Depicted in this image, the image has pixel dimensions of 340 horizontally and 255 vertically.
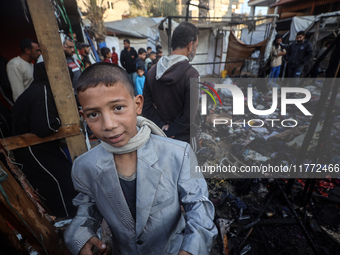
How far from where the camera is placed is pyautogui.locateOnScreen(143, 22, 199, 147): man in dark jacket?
7.31 ft

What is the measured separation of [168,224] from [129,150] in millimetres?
606

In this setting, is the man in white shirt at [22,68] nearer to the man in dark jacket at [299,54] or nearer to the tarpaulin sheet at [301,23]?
the man in dark jacket at [299,54]

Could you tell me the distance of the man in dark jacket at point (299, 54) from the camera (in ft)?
25.7

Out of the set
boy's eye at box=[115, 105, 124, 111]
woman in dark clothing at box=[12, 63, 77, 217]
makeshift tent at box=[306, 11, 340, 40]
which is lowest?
woman in dark clothing at box=[12, 63, 77, 217]

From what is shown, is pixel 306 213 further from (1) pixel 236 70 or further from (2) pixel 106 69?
(1) pixel 236 70

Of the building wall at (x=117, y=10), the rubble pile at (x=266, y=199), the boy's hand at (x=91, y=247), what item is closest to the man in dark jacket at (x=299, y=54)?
the rubble pile at (x=266, y=199)

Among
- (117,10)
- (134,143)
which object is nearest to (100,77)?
(134,143)

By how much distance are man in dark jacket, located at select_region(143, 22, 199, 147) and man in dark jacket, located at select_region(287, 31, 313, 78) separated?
8.24m

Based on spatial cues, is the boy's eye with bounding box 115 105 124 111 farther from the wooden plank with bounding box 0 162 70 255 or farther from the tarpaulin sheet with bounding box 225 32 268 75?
the tarpaulin sheet with bounding box 225 32 268 75

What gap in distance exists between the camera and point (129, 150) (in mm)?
1117

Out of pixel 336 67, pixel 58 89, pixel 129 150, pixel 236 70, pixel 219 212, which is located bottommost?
pixel 219 212

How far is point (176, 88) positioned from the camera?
230 centimetres

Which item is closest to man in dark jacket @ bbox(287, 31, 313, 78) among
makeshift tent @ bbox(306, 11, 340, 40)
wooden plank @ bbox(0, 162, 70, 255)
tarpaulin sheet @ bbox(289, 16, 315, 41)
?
makeshift tent @ bbox(306, 11, 340, 40)

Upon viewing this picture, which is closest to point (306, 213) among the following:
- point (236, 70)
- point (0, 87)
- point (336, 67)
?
point (336, 67)
